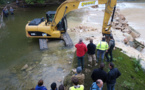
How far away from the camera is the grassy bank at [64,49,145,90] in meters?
5.56

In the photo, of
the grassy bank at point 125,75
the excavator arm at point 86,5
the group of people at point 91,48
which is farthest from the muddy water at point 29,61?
the excavator arm at point 86,5

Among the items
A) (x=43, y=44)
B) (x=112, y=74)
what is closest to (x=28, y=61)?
(x=43, y=44)

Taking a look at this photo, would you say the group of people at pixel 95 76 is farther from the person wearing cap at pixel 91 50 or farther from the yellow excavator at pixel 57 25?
the yellow excavator at pixel 57 25

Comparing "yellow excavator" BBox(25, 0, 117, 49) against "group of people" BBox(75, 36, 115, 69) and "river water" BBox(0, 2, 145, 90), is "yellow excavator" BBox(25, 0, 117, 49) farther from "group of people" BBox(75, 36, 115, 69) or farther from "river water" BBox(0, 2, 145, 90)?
"group of people" BBox(75, 36, 115, 69)

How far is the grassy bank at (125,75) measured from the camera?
18.3 feet

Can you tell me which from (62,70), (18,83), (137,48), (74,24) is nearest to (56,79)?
(62,70)

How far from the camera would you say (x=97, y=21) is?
15406 millimetres

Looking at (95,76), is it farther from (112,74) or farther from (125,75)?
(125,75)

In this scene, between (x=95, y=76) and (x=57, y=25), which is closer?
(x=95, y=76)

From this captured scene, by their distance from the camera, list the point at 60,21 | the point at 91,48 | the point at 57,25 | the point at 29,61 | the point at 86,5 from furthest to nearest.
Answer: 1. the point at 57,25
2. the point at 60,21
3. the point at 86,5
4. the point at 29,61
5. the point at 91,48

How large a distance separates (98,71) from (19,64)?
5410 millimetres

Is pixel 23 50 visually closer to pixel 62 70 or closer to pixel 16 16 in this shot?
pixel 62 70

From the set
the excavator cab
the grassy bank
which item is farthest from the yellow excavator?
the grassy bank

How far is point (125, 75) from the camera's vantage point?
6.33m
